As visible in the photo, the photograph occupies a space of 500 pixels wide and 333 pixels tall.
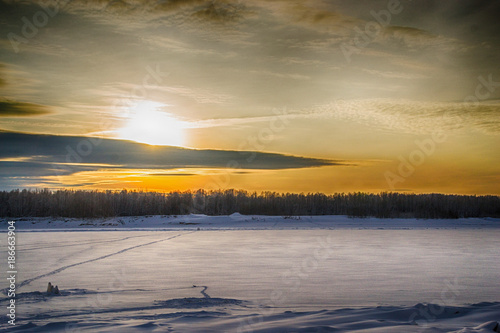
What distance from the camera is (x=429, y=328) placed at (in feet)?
20.0

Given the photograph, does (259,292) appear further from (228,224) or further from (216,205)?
(216,205)

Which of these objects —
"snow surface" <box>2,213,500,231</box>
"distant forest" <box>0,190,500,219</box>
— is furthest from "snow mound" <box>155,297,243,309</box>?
"distant forest" <box>0,190,500,219</box>

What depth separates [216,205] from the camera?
236 feet

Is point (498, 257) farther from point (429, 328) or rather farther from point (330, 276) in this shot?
point (429, 328)

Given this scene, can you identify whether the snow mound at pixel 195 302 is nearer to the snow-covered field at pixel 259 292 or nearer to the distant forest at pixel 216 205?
the snow-covered field at pixel 259 292

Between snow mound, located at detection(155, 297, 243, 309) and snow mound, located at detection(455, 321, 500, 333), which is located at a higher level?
snow mound, located at detection(455, 321, 500, 333)

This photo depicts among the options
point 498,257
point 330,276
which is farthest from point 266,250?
point 498,257

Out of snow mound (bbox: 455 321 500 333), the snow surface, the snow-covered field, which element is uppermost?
snow mound (bbox: 455 321 500 333)

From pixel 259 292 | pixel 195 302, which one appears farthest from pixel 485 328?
pixel 195 302

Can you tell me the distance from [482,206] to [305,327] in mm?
84364

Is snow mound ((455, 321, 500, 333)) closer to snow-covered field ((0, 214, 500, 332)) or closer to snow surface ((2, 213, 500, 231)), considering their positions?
snow-covered field ((0, 214, 500, 332))

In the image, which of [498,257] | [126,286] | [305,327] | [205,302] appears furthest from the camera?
[498,257]

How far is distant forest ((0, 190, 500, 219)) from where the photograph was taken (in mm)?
63750

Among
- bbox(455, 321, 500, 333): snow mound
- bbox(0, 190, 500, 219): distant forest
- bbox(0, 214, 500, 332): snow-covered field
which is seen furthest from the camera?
bbox(0, 190, 500, 219): distant forest
